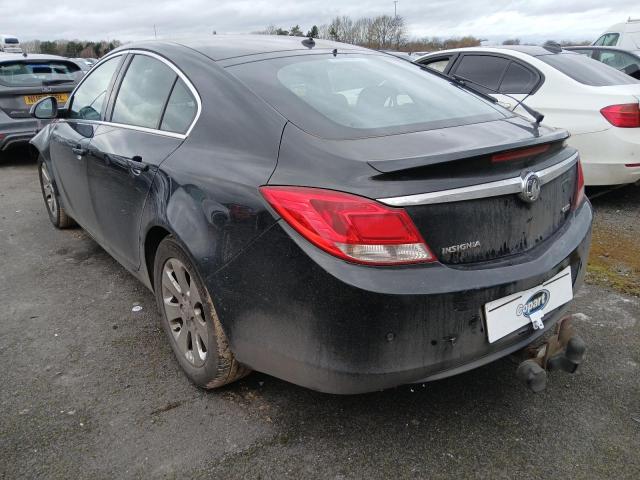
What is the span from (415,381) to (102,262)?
305 centimetres

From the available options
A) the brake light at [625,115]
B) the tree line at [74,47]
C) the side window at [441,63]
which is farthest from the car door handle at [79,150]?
the tree line at [74,47]

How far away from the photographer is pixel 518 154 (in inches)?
80.6

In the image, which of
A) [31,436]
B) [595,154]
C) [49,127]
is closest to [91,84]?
[49,127]

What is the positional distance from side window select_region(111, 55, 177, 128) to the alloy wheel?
0.79 meters

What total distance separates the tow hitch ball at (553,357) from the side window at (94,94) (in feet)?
9.42

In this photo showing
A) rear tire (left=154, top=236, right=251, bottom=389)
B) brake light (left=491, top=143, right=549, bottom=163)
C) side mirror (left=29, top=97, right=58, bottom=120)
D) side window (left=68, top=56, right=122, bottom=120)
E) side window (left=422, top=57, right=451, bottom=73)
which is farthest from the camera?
side window (left=422, top=57, right=451, bottom=73)

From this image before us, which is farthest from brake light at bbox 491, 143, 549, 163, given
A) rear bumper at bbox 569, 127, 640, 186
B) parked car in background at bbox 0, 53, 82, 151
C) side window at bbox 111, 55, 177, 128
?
parked car in background at bbox 0, 53, 82, 151

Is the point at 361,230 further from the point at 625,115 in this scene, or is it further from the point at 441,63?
the point at 441,63

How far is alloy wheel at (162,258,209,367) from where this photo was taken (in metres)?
2.46

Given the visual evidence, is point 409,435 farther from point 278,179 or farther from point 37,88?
point 37,88

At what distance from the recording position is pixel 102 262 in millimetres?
4219

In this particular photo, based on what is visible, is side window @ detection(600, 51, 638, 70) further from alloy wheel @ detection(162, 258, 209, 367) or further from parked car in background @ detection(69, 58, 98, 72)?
alloy wheel @ detection(162, 258, 209, 367)

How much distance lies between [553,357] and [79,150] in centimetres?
298

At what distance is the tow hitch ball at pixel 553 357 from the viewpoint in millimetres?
2086
